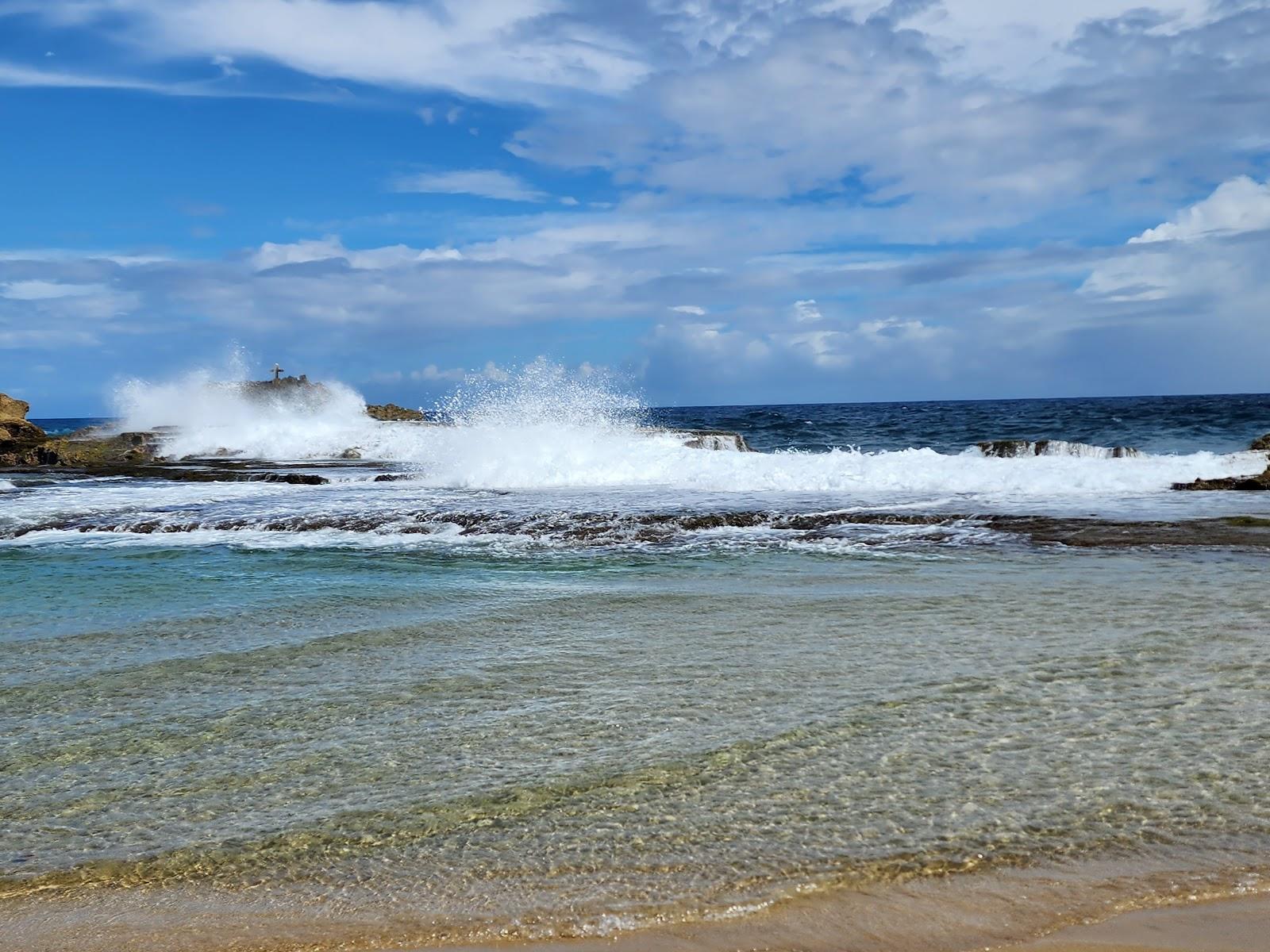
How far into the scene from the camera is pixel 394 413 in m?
47.2

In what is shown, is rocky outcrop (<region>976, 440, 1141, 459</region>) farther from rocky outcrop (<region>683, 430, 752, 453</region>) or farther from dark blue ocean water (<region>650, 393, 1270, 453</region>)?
rocky outcrop (<region>683, 430, 752, 453</region>)

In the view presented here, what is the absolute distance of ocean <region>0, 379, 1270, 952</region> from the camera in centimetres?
322

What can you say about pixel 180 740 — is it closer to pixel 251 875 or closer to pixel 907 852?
pixel 251 875

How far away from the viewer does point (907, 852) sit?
347 cm

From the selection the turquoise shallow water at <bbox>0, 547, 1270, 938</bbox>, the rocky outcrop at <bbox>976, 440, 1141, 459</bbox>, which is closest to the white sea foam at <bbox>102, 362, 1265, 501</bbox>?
the rocky outcrop at <bbox>976, 440, 1141, 459</bbox>

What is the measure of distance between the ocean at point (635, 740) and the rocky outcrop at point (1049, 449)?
15.0 meters

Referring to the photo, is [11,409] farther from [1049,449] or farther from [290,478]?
[1049,449]

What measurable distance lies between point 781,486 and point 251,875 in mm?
15853

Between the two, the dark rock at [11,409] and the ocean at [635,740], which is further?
the dark rock at [11,409]

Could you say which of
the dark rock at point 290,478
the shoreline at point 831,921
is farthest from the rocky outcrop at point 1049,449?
the shoreline at point 831,921

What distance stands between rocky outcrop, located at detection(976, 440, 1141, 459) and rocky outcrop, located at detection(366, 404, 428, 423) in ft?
80.4

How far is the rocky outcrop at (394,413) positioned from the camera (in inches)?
1781

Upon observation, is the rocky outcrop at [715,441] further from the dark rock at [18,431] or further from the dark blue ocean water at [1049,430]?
the dark rock at [18,431]

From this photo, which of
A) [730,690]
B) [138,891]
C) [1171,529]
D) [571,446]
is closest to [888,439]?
[571,446]
